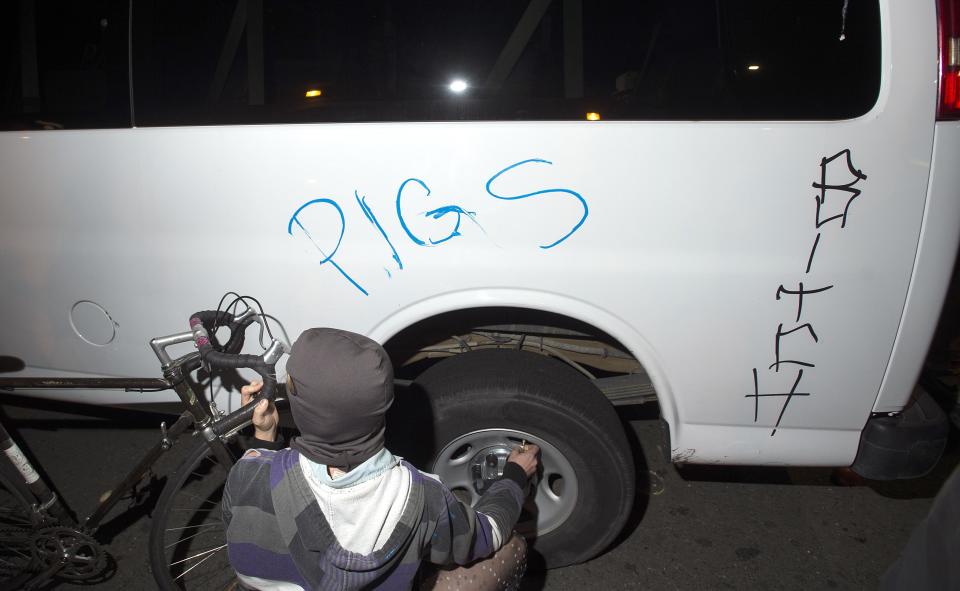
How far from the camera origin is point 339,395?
1.09 m

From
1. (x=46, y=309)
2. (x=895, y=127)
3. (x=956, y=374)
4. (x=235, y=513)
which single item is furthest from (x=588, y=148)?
(x=46, y=309)

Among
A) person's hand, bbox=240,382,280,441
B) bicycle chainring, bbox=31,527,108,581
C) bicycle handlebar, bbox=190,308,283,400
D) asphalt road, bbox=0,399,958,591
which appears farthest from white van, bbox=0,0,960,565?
bicycle chainring, bbox=31,527,108,581

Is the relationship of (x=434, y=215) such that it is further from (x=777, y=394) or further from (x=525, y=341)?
(x=777, y=394)

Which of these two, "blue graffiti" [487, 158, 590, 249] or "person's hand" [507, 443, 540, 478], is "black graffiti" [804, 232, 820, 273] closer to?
"blue graffiti" [487, 158, 590, 249]

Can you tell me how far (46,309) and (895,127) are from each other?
120 inches

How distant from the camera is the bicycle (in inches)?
72.4

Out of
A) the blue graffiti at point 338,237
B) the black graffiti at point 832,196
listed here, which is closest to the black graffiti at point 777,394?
the black graffiti at point 832,196

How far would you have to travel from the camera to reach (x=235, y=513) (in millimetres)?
1258

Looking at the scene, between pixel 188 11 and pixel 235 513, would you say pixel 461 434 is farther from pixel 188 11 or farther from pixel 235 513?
pixel 188 11

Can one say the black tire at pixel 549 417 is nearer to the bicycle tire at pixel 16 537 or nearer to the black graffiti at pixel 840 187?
the black graffiti at pixel 840 187

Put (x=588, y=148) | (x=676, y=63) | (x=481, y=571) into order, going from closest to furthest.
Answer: (x=481, y=571) → (x=588, y=148) → (x=676, y=63)

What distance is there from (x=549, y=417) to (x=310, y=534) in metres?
0.99

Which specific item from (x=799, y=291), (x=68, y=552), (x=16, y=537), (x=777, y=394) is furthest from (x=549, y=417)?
(x=16, y=537)

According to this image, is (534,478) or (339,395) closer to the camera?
(339,395)
